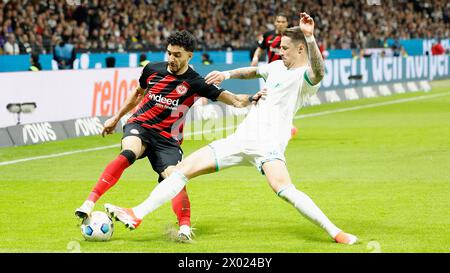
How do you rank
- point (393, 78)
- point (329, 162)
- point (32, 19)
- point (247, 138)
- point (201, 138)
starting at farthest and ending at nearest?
1. point (393, 78)
2. point (32, 19)
3. point (201, 138)
4. point (329, 162)
5. point (247, 138)

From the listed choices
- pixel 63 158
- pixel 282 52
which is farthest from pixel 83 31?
pixel 282 52

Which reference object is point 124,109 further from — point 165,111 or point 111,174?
point 111,174

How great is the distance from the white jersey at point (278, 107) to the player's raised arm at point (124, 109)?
4.54 feet

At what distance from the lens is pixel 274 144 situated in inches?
340

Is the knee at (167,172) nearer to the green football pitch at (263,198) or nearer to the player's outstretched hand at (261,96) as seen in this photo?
the green football pitch at (263,198)

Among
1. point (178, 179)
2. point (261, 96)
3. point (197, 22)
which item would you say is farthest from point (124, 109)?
point (197, 22)

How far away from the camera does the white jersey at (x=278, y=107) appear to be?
869cm

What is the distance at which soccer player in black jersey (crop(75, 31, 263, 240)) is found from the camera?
30.0ft

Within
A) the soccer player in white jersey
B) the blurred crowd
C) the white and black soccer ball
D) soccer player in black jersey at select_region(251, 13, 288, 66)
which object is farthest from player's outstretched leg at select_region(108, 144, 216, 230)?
the blurred crowd

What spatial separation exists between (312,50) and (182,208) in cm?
203

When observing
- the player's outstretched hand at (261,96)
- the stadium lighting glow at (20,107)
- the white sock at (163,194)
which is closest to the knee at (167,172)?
the white sock at (163,194)
